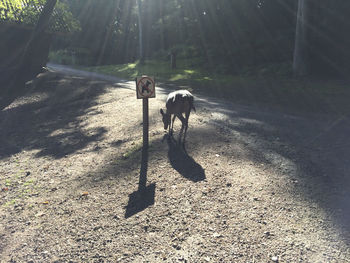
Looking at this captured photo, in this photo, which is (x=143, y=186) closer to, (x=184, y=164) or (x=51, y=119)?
(x=184, y=164)

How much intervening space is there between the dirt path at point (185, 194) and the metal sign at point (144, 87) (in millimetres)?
1592

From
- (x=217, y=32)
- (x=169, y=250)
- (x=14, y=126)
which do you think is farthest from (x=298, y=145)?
(x=217, y=32)

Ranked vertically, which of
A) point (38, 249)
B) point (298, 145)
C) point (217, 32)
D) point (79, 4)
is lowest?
point (38, 249)

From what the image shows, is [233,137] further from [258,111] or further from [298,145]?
[258,111]

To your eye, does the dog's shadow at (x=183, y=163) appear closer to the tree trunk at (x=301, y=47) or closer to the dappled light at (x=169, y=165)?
the dappled light at (x=169, y=165)

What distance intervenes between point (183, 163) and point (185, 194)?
136cm

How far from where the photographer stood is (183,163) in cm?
677

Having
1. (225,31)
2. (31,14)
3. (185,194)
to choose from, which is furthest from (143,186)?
(225,31)

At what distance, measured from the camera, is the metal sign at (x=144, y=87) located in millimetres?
6742

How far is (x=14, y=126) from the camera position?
1187 centimetres

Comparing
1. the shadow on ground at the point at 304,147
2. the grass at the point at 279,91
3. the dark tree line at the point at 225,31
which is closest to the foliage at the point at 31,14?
the grass at the point at 279,91

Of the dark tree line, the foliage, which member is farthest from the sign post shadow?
the dark tree line

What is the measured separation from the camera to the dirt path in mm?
4199

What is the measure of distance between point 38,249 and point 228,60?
83.3 feet
